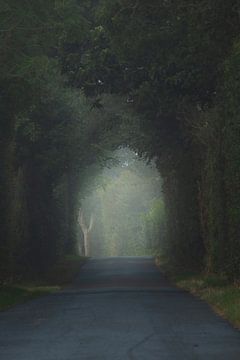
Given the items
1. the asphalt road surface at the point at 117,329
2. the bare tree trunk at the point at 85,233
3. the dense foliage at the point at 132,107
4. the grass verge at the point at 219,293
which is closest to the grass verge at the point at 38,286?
Result: the dense foliage at the point at 132,107

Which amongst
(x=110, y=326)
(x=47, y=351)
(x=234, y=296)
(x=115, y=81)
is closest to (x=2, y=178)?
(x=115, y=81)

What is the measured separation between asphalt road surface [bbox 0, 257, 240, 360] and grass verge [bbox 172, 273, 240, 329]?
0.30 meters

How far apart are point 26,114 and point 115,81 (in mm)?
6465

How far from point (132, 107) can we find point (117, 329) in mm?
19104

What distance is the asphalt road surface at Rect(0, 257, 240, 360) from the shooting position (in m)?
10.9

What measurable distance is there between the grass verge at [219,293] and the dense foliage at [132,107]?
0.64m

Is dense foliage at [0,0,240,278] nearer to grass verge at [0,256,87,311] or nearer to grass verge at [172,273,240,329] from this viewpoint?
grass verge at [172,273,240,329]

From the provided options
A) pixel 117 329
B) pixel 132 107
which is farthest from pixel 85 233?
pixel 117 329

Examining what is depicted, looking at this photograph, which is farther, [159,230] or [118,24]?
[159,230]

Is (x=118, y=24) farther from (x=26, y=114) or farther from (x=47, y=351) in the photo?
(x=47, y=351)

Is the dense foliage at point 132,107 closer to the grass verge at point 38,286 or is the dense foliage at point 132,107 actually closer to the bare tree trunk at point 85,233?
the grass verge at point 38,286

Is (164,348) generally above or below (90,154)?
below

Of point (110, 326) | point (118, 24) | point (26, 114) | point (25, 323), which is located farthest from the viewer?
point (26, 114)

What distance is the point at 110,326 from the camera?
14195 millimetres
